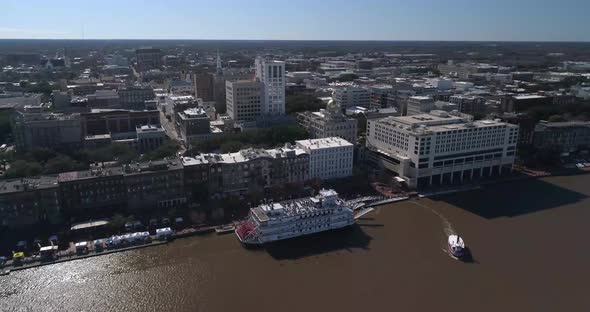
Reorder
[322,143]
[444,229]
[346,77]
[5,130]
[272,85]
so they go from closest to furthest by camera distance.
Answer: [444,229] < [322,143] < [5,130] < [272,85] < [346,77]

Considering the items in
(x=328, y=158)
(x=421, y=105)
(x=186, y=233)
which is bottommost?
(x=186, y=233)

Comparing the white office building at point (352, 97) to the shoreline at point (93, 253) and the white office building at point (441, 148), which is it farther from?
the shoreline at point (93, 253)

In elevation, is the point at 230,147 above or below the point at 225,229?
above

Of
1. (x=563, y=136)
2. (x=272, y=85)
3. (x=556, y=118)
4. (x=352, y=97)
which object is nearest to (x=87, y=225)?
(x=272, y=85)

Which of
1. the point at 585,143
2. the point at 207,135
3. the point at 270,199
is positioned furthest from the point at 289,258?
the point at 585,143

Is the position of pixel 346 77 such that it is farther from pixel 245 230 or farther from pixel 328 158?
pixel 245 230

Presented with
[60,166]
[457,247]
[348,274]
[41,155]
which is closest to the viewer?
[348,274]
